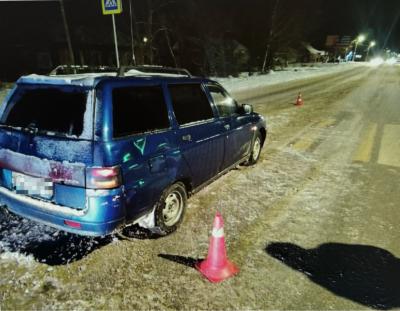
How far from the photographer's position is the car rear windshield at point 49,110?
9.95 feet

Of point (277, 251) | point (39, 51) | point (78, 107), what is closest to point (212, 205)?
point (277, 251)

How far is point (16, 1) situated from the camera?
2469 centimetres

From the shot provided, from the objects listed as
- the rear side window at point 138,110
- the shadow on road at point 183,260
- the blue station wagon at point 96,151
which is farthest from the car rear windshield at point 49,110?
the shadow on road at point 183,260

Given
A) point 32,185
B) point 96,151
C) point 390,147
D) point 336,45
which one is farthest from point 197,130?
point 336,45

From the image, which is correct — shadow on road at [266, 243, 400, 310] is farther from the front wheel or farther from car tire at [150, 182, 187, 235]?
the front wheel

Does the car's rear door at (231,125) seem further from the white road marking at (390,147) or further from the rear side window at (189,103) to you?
the white road marking at (390,147)

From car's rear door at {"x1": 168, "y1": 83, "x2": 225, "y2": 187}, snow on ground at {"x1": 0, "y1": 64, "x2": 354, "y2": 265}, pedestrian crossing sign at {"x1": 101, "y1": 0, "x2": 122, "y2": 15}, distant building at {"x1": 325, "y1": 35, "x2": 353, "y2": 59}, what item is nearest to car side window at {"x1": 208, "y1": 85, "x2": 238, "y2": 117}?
car's rear door at {"x1": 168, "y1": 83, "x2": 225, "y2": 187}

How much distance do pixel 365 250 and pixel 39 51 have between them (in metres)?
28.7

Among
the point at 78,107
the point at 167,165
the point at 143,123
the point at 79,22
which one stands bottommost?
the point at 167,165

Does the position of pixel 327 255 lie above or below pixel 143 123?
below

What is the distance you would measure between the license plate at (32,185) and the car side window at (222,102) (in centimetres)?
266

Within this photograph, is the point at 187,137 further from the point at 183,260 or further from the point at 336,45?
the point at 336,45

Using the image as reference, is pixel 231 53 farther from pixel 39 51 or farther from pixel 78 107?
pixel 78 107

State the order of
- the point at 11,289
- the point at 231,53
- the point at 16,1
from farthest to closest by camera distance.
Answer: the point at 231,53 < the point at 16,1 < the point at 11,289
